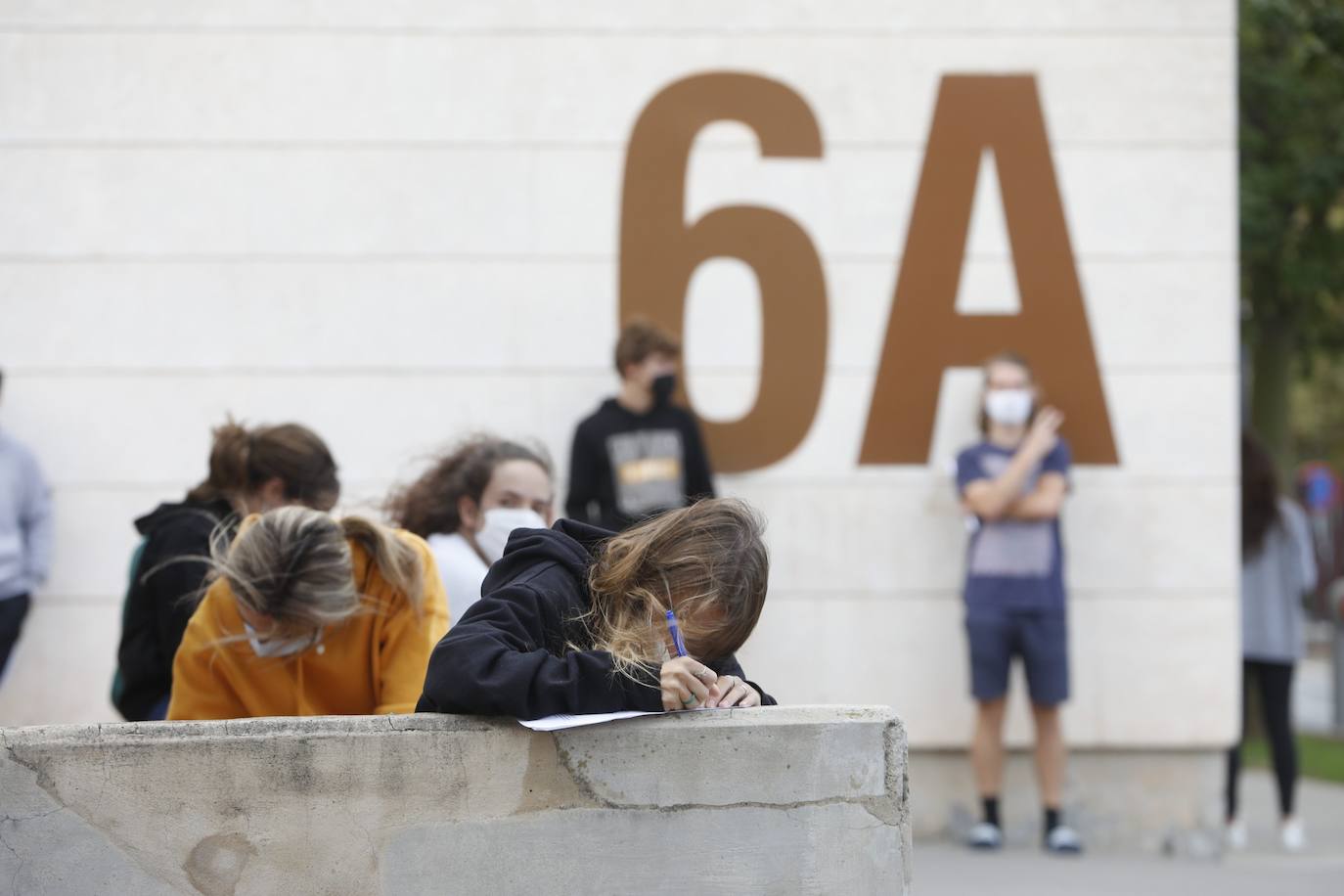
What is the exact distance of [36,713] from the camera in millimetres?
7465

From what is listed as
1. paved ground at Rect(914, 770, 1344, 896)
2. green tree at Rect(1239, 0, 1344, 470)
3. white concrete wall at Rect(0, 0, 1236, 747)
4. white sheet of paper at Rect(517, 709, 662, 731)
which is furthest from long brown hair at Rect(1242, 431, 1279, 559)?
white sheet of paper at Rect(517, 709, 662, 731)

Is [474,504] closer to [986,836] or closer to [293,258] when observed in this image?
[293,258]

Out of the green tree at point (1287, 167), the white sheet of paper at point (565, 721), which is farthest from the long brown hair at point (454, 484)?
the green tree at point (1287, 167)

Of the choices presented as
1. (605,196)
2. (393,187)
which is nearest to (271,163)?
(393,187)

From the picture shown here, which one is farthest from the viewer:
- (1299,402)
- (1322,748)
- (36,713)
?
(1299,402)

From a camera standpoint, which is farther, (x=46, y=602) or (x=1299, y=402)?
(x=1299, y=402)

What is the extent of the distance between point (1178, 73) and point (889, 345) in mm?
1819

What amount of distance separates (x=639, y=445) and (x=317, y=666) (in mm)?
3419

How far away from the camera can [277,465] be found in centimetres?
455

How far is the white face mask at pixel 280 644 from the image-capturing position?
373 cm

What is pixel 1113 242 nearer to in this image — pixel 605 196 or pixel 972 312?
pixel 972 312

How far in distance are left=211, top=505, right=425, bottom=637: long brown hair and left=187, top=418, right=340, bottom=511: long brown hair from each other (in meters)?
0.82

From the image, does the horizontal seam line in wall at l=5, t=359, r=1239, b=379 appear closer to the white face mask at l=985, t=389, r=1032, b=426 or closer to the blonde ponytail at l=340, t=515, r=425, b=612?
the white face mask at l=985, t=389, r=1032, b=426

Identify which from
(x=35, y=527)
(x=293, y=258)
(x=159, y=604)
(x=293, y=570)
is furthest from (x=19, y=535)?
(x=293, y=570)
